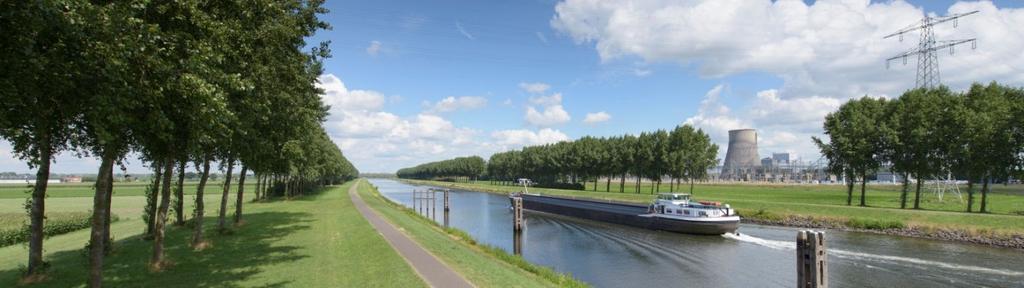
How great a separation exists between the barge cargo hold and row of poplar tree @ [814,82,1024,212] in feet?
65.2

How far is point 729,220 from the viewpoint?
4278 centimetres

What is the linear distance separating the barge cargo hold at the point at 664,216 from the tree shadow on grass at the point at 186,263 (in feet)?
103

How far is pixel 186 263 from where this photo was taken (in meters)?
19.0

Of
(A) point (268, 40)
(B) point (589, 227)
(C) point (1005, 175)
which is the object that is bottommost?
(B) point (589, 227)

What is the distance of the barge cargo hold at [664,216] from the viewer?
141 feet

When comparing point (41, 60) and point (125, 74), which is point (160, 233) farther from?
point (41, 60)

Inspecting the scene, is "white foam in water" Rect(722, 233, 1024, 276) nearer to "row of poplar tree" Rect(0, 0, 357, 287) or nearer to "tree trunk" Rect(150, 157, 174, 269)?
"row of poplar tree" Rect(0, 0, 357, 287)

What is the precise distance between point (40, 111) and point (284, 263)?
10.3m

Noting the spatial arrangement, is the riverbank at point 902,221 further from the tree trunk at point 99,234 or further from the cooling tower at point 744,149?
the cooling tower at point 744,149

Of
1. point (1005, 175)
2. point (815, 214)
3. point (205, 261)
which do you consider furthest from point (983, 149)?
point (205, 261)

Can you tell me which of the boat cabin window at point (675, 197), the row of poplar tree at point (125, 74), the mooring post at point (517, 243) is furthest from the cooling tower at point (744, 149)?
the row of poplar tree at point (125, 74)

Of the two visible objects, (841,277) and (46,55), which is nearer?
(46,55)

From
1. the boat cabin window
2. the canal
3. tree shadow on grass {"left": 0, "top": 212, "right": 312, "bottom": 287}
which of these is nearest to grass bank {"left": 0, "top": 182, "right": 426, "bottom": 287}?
tree shadow on grass {"left": 0, "top": 212, "right": 312, "bottom": 287}

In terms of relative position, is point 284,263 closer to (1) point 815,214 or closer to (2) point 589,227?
(2) point 589,227
